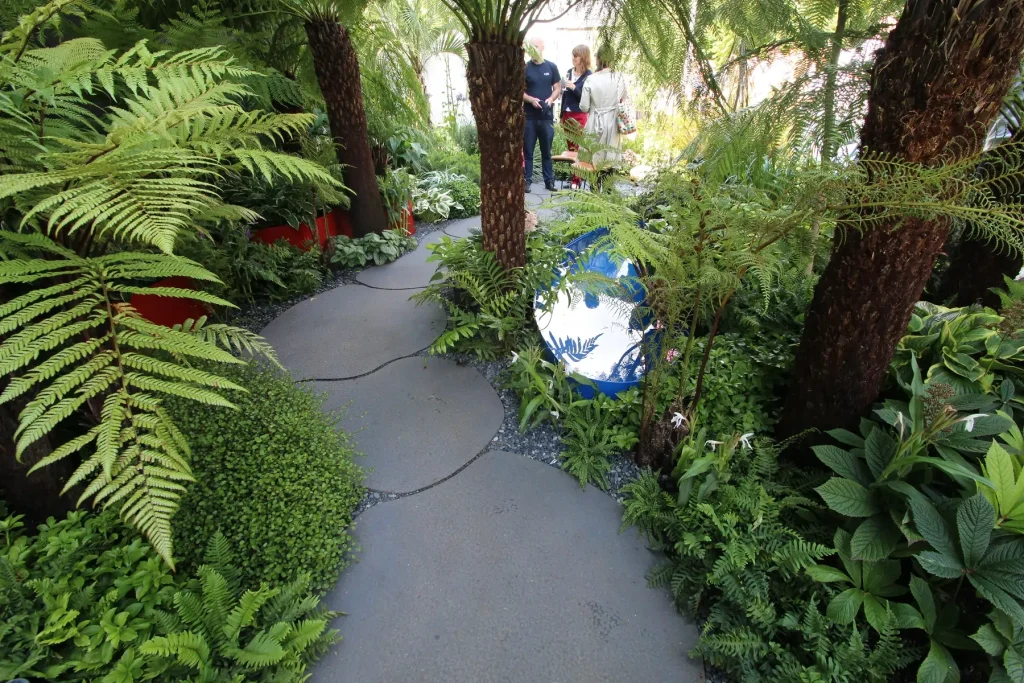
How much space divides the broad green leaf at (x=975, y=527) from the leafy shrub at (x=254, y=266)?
11.5 ft

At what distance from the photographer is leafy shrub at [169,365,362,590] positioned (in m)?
1.58

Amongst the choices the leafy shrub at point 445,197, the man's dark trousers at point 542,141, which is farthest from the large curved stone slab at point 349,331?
the man's dark trousers at point 542,141

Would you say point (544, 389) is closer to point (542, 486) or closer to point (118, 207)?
point (542, 486)

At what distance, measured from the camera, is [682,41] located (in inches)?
89.2

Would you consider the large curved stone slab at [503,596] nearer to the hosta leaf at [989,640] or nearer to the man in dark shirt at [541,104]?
the hosta leaf at [989,640]

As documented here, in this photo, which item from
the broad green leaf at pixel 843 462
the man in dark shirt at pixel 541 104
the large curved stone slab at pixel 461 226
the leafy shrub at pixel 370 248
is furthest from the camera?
the man in dark shirt at pixel 541 104

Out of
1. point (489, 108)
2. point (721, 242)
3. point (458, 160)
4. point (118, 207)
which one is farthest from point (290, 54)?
point (721, 242)

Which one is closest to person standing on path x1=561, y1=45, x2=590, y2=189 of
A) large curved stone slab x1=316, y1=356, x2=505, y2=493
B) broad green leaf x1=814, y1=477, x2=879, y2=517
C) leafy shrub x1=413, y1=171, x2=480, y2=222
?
leafy shrub x1=413, y1=171, x2=480, y2=222

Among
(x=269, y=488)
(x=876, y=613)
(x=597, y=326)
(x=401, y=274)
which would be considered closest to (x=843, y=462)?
(x=876, y=613)

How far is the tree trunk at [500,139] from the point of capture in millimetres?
2330

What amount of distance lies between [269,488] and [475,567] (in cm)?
80

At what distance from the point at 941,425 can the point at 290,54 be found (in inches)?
171

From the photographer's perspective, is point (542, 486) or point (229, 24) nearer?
point (542, 486)

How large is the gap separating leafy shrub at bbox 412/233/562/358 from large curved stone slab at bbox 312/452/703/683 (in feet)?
2.86
